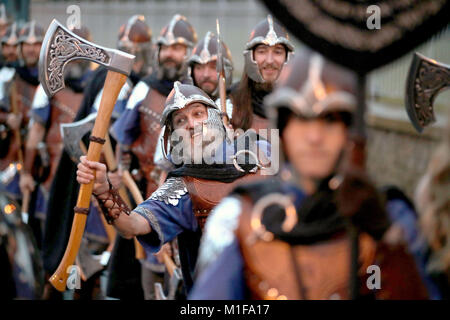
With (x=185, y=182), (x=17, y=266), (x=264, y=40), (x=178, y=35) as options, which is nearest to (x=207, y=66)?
(x=264, y=40)

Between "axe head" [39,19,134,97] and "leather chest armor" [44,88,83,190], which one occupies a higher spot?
"axe head" [39,19,134,97]

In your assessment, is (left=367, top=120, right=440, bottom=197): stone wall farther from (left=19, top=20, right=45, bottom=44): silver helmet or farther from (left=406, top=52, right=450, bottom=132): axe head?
(left=406, top=52, right=450, bottom=132): axe head

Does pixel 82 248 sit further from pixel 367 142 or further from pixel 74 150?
pixel 367 142

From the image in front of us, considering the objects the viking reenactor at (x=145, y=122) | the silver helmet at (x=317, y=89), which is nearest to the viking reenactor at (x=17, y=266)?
the silver helmet at (x=317, y=89)

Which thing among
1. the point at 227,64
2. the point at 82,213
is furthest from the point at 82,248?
the point at 82,213

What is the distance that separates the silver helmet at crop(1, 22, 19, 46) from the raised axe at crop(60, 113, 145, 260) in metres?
3.80

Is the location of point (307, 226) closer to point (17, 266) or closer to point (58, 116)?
point (17, 266)

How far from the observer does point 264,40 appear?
7250mm

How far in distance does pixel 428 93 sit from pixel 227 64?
2510 mm

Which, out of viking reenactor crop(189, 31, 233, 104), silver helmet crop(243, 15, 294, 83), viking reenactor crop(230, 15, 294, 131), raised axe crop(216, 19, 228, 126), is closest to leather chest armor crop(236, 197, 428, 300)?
raised axe crop(216, 19, 228, 126)

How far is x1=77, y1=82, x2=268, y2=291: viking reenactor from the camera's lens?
199 inches

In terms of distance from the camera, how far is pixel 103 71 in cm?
839

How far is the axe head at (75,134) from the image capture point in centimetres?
738

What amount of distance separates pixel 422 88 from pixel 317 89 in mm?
2000
